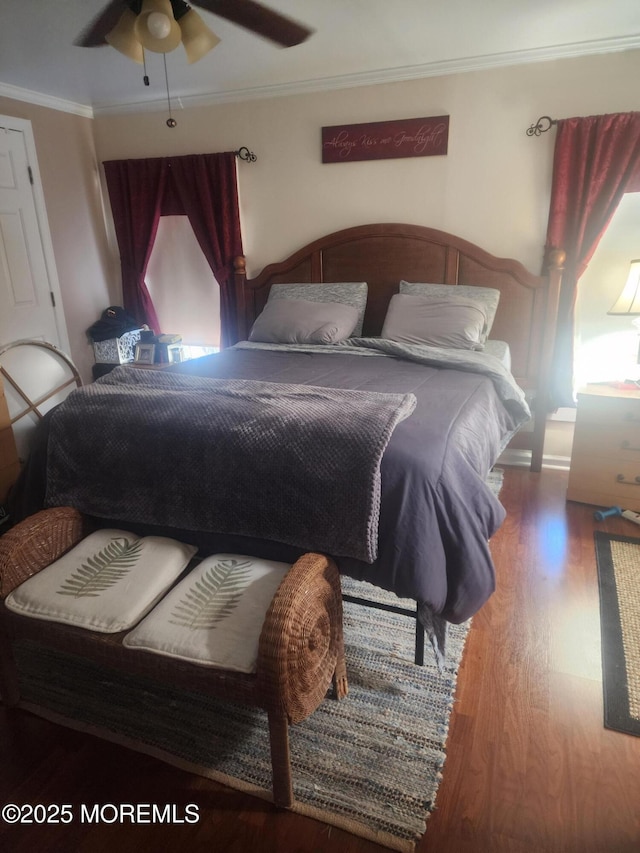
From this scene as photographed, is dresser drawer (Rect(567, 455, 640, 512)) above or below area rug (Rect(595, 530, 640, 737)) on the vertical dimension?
above

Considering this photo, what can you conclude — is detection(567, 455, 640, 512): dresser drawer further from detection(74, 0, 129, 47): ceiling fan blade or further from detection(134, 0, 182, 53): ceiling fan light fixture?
detection(74, 0, 129, 47): ceiling fan blade

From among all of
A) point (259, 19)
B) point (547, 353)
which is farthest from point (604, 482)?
point (259, 19)

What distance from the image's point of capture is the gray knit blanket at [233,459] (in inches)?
59.1

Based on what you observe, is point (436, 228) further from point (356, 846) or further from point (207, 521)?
point (356, 846)

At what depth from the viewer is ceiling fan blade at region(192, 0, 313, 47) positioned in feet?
6.35

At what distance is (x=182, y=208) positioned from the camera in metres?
3.80

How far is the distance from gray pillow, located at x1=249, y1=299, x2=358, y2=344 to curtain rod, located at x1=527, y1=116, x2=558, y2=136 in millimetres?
1363

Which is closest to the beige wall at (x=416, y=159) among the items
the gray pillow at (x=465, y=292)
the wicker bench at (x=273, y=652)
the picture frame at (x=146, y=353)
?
the gray pillow at (x=465, y=292)

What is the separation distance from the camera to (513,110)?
3.01 meters

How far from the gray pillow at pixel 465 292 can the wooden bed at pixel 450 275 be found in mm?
88

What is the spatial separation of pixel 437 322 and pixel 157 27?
182cm

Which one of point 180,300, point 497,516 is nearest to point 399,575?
point 497,516

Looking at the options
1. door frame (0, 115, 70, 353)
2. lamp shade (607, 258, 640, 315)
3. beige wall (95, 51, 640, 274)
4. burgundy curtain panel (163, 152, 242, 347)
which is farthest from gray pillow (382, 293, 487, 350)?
door frame (0, 115, 70, 353)

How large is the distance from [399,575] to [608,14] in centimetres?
271
